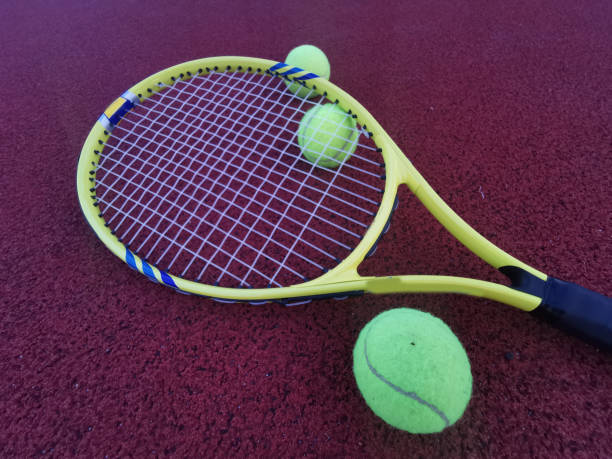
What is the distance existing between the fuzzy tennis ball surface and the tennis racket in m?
0.13

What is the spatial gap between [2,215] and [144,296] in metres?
0.69

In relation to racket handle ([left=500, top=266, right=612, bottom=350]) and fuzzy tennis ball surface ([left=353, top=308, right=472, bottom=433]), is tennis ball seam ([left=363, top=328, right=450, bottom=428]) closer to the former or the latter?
fuzzy tennis ball surface ([left=353, top=308, right=472, bottom=433])

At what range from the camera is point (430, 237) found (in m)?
1.11

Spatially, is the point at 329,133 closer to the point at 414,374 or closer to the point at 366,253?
the point at 366,253

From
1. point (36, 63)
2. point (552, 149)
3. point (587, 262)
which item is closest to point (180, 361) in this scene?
point (587, 262)

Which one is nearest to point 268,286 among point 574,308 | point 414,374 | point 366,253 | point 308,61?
point 366,253

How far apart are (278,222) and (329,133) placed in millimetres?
327

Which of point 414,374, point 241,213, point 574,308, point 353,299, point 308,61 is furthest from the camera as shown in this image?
point 308,61

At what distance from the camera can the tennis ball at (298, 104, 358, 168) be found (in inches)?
44.0

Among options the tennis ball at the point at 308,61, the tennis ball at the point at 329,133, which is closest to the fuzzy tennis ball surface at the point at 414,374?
the tennis ball at the point at 329,133

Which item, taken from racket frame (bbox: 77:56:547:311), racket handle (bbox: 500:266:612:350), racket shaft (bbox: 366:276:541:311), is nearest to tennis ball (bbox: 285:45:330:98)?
racket frame (bbox: 77:56:547:311)

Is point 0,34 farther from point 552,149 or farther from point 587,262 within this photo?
point 587,262

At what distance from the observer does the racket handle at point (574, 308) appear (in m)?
0.79

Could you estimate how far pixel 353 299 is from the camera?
1030 mm
